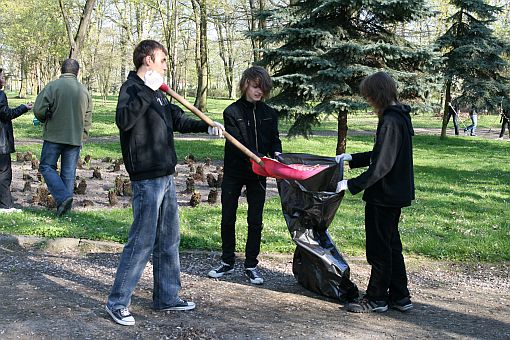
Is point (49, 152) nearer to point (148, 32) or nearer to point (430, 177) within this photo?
point (430, 177)

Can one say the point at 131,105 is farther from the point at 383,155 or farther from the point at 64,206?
the point at 64,206

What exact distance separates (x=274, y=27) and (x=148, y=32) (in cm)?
2582

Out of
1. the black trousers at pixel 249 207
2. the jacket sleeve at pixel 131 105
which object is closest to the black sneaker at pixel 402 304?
the black trousers at pixel 249 207

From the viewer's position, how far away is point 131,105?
12.9 feet

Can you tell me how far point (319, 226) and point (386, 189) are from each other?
694 millimetres

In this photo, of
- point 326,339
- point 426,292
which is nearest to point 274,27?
point 426,292

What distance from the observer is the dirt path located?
3.98 meters

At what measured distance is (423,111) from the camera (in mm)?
12523

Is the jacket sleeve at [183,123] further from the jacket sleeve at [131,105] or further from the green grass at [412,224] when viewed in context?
the green grass at [412,224]

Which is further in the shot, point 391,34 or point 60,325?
point 391,34

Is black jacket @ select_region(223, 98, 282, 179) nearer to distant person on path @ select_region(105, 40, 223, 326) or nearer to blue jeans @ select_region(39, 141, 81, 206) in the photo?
distant person on path @ select_region(105, 40, 223, 326)

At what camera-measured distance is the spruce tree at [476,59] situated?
818 inches

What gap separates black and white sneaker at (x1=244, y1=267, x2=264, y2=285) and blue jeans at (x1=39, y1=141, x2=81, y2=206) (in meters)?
3.22

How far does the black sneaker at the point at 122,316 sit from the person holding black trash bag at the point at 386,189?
5.67ft
